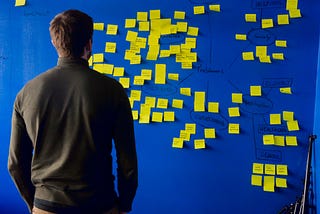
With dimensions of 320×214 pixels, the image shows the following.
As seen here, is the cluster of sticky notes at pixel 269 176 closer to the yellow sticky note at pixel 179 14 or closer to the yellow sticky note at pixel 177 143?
the yellow sticky note at pixel 177 143

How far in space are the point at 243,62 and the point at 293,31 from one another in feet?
1.20

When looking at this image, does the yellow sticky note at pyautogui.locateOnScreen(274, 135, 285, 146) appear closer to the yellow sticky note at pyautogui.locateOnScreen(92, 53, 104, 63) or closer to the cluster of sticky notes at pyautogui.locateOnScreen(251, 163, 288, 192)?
the cluster of sticky notes at pyautogui.locateOnScreen(251, 163, 288, 192)

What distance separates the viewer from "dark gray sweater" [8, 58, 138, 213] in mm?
1141

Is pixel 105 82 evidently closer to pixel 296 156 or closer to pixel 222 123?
pixel 222 123

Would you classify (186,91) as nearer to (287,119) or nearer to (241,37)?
(241,37)

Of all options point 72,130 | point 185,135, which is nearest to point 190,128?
point 185,135

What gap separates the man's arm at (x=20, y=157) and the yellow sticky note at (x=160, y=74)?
1141mm

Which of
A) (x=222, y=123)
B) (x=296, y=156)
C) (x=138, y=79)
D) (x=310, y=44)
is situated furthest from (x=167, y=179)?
(x=310, y=44)

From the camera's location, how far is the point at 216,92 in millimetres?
2172

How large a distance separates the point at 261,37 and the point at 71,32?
1.38 m

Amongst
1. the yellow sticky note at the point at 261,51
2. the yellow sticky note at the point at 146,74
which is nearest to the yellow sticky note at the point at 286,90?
the yellow sticky note at the point at 261,51

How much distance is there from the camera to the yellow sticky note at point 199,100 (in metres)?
2.19

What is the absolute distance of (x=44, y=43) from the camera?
7.92ft

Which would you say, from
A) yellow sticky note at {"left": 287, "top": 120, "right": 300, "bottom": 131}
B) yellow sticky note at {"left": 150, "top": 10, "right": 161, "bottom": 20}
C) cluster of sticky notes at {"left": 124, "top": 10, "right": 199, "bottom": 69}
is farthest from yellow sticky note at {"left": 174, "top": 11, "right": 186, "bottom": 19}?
yellow sticky note at {"left": 287, "top": 120, "right": 300, "bottom": 131}
